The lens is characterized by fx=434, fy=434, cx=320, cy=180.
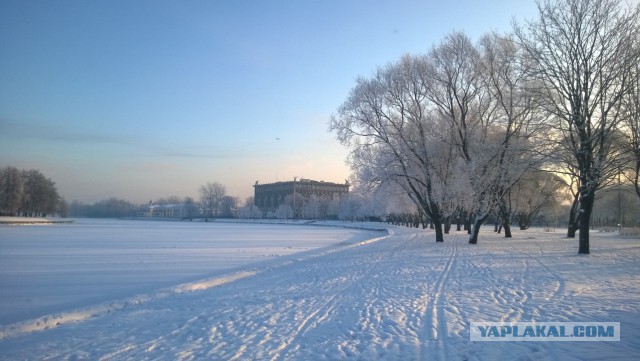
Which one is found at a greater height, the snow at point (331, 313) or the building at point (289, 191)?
the building at point (289, 191)

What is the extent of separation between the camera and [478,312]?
897cm

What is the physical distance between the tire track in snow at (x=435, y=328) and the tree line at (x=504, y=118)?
13.5 m

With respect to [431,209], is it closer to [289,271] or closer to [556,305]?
[289,271]

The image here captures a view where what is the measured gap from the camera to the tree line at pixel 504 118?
2017 centimetres

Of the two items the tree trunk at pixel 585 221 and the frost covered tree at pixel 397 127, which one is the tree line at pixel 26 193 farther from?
the tree trunk at pixel 585 221

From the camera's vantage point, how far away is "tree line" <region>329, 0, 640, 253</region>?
66.2 ft

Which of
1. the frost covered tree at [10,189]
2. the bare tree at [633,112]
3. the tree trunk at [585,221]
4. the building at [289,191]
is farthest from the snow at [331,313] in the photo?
the building at [289,191]

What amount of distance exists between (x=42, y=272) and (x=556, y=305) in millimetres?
16993

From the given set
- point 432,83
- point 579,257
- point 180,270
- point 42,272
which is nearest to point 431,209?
point 432,83

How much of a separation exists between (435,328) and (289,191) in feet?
544

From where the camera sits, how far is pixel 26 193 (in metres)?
102

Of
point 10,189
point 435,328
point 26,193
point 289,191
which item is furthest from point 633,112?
point 289,191

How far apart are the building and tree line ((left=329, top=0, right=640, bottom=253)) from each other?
125690 mm

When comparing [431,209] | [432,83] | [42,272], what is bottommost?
[42,272]
